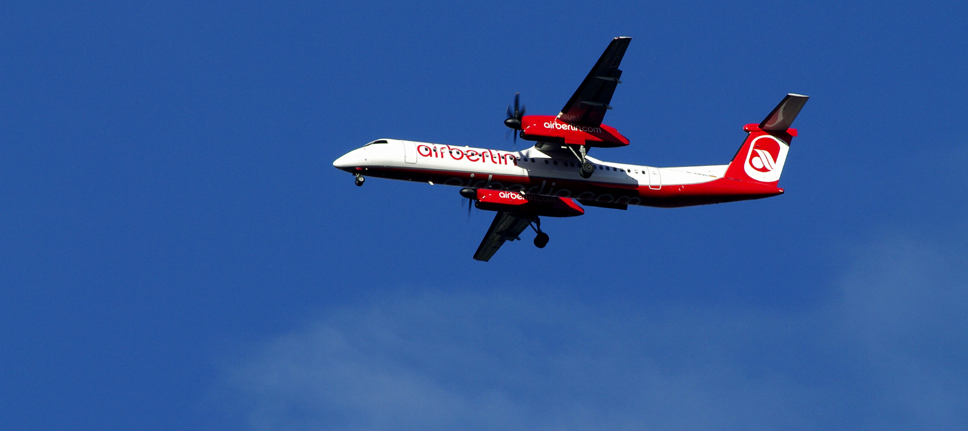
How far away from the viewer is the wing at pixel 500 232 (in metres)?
39.2

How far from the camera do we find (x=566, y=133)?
109 feet

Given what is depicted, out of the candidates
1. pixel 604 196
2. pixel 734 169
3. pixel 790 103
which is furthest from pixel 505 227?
pixel 790 103

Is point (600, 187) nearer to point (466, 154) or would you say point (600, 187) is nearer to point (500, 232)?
point (466, 154)

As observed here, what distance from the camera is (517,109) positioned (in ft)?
108

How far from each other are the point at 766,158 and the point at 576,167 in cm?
781

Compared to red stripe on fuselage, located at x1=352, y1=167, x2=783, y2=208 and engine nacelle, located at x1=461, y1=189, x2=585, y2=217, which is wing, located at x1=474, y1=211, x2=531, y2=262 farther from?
red stripe on fuselage, located at x1=352, y1=167, x2=783, y2=208

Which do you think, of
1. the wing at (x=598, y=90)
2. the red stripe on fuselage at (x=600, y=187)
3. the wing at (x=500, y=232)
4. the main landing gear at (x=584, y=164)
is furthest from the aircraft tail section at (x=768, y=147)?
the wing at (x=500, y=232)

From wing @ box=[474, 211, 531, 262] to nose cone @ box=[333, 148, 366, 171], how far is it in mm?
7320

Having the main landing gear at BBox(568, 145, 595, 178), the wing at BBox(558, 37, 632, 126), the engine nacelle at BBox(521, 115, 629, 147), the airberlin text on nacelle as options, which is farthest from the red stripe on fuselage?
the wing at BBox(558, 37, 632, 126)

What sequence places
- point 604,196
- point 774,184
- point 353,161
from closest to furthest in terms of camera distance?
1. point 353,161
2. point 604,196
3. point 774,184

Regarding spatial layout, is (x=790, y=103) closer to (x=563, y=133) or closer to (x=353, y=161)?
(x=563, y=133)

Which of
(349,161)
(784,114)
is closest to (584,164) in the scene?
(349,161)

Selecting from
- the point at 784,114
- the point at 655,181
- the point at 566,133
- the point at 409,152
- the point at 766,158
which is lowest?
the point at 655,181

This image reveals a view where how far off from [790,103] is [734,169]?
116 inches
